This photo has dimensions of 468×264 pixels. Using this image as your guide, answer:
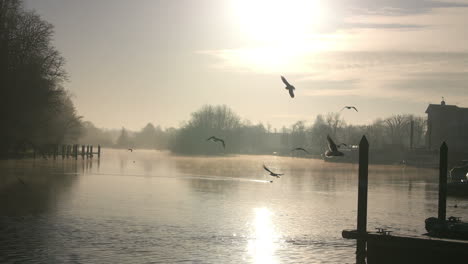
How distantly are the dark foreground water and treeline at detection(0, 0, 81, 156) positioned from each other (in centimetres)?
766

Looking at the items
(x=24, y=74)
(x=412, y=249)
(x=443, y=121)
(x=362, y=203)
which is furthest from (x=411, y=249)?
(x=443, y=121)

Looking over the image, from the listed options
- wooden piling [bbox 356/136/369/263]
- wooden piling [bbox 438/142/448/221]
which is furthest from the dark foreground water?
wooden piling [bbox 438/142/448/221]

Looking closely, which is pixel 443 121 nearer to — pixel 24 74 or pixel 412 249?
pixel 24 74

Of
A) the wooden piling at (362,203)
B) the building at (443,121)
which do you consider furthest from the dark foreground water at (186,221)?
the building at (443,121)

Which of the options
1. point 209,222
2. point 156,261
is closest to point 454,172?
point 209,222

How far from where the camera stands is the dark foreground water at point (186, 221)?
2044 centimetres

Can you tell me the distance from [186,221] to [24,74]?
3090 cm

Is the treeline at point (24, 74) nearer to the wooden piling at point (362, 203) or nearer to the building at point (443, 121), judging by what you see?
the wooden piling at point (362, 203)

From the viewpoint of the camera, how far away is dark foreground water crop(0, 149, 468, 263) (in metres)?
20.4

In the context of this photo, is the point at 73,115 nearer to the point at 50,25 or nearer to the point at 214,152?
the point at 50,25

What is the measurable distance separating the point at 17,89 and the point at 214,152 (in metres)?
118

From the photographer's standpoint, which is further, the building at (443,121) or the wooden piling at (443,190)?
the building at (443,121)

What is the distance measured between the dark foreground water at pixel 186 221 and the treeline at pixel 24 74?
301 inches

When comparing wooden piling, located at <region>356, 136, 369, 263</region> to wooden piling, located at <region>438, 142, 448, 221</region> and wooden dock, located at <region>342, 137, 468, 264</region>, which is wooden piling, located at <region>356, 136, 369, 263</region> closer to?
wooden dock, located at <region>342, 137, 468, 264</region>
